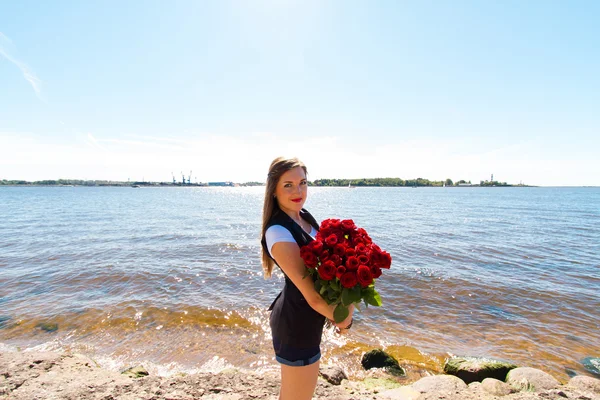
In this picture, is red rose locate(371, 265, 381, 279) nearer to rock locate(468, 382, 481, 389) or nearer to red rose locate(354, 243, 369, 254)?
red rose locate(354, 243, 369, 254)

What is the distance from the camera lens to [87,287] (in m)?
11.0

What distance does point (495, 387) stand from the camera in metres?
5.50

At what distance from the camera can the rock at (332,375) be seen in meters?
5.34

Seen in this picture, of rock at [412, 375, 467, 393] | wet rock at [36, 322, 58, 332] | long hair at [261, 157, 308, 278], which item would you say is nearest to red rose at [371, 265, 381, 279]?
long hair at [261, 157, 308, 278]

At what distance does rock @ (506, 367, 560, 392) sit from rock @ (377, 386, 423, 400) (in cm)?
212

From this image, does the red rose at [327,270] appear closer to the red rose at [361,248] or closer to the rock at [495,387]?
the red rose at [361,248]

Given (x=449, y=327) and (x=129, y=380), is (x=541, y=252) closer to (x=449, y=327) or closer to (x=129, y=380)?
(x=449, y=327)

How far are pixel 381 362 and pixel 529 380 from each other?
8.91ft

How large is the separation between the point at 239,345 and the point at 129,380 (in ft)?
9.77

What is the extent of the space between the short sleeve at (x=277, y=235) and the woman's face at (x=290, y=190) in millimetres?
275

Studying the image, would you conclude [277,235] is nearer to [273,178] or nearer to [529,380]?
[273,178]

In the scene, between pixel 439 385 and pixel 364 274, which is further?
pixel 439 385

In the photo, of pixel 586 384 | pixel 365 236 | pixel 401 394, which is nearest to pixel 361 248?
pixel 365 236

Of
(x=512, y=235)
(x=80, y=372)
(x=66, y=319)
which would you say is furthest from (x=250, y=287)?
(x=512, y=235)
